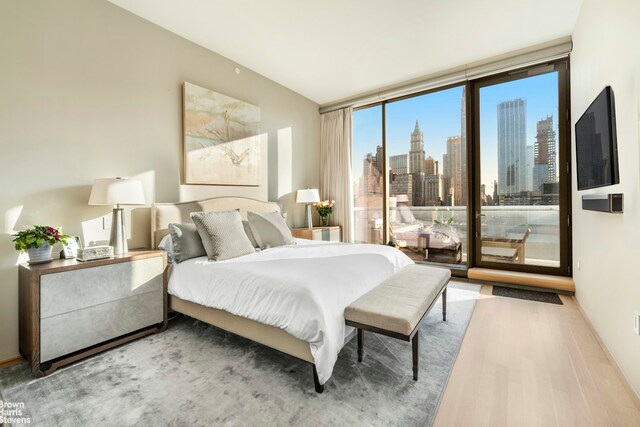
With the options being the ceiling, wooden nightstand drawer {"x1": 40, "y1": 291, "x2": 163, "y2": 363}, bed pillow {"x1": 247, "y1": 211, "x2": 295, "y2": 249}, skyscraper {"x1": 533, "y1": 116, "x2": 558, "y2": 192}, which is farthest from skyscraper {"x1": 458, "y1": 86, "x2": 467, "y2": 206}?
wooden nightstand drawer {"x1": 40, "y1": 291, "x2": 163, "y2": 363}

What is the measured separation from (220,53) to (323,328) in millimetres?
3488

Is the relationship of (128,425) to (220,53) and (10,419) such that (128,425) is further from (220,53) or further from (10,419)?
(220,53)

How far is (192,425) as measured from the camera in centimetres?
146

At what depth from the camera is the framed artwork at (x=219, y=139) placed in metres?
3.23

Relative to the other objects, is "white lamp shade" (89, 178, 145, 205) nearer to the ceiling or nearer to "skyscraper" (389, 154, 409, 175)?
the ceiling

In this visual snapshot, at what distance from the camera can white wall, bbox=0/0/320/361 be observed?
2.11 m

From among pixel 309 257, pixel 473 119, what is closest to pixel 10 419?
pixel 309 257

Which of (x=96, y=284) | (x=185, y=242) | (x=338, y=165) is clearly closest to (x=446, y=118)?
(x=338, y=165)

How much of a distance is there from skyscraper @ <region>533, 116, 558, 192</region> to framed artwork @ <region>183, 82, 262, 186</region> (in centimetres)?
362

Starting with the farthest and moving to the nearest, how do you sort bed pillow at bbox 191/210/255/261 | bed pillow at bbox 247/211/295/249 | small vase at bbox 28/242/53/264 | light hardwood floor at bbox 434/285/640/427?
bed pillow at bbox 247/211/295/249, bed pillow at bbox 191/210/255/261, small vase at bbox 28/242/53/264, light hardwood floor at bbox 434/285/640/427

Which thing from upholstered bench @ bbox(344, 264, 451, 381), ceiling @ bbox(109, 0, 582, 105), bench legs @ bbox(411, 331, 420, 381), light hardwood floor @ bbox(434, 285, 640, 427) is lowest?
light hardwood floor @ bbox(434, 285, 640, 427)

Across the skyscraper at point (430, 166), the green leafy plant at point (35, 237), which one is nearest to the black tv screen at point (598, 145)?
the skyscraper at point (430, 166)

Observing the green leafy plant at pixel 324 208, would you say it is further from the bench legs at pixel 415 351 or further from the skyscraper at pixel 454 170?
the bench legs at pixel 415 351

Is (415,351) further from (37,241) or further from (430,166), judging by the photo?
(430,166)
